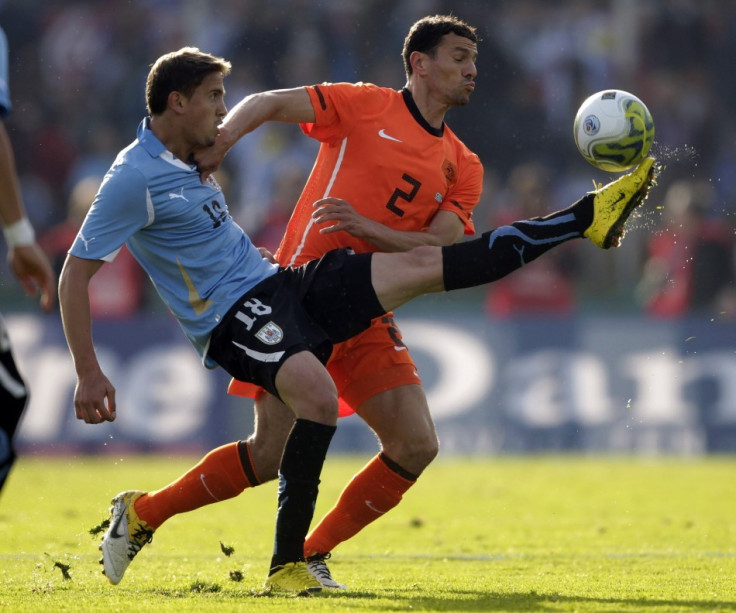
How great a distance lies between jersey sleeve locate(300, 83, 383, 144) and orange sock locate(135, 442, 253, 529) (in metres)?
1.56

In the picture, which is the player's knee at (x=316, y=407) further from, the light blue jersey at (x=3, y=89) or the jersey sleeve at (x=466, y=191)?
the light blue jersey at (x=3, y=89)

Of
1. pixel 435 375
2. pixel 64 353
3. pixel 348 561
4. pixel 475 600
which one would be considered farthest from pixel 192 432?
pixel 475 600

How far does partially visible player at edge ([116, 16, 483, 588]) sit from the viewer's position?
5914 millimetres

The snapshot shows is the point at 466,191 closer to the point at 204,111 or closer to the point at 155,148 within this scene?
the point at 204,111

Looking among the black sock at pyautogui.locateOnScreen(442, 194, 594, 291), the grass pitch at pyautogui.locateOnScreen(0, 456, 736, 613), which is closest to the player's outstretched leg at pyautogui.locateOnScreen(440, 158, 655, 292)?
the black sock at pyautogui.locateOnScreen(442, 194, 594, 291)

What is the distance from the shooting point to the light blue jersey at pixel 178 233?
5.19m

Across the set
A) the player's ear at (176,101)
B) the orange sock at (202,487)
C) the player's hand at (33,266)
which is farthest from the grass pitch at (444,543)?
the player's ear at (176,101)

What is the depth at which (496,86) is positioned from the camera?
1530 centimetres

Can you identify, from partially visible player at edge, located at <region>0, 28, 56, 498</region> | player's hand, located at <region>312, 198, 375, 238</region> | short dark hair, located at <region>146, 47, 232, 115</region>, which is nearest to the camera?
partially visible player at edge, located at <region>0, 28, 56, 498</region>

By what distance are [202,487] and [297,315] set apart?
1026 millimetres

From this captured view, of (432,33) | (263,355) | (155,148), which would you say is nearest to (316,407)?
(263,355)

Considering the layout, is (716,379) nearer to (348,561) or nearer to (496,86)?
(496,86)

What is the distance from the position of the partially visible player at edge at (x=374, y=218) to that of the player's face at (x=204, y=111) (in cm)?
18

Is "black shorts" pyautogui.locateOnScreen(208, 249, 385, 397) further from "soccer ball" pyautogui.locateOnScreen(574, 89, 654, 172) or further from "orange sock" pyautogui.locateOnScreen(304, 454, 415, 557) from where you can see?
"soccer ball" pyautogui.locateOnScreen(574, 89, 654, 172)
